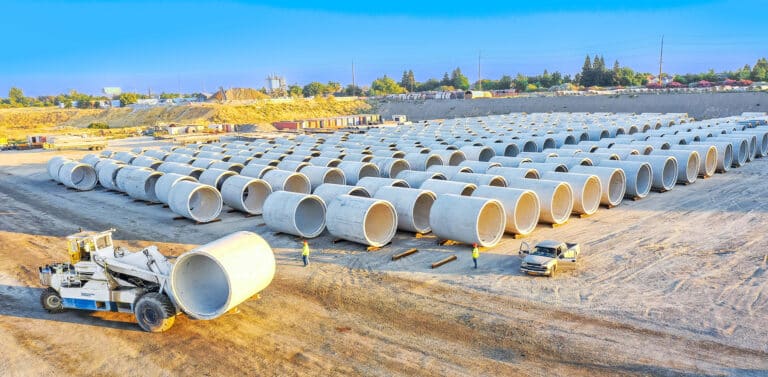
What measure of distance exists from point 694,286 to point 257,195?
15.7 m

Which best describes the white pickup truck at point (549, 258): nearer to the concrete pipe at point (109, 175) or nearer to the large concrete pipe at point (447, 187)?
the large concrete pipe at point (447, 187)

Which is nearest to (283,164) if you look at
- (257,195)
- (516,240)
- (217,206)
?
(257,195)

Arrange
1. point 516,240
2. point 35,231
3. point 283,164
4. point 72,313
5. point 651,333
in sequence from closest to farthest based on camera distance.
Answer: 1. point 651,333
2. point 72,313
3. point 516,240
4. point 35,231
5. point 283,164

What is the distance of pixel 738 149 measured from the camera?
91.0 ft

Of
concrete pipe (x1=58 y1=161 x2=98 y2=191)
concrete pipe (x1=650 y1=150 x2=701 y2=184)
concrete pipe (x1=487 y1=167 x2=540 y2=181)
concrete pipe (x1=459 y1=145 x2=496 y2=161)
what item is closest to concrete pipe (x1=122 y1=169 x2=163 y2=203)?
concrete pipe (x1=58 y1=161 x2=98 y2=191)

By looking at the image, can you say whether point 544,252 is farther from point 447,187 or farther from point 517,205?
point 447,187

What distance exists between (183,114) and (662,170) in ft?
252

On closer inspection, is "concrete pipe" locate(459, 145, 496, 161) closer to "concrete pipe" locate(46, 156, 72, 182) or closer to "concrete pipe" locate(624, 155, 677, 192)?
"concrete pipe" locate(624, 155, 677, 192)

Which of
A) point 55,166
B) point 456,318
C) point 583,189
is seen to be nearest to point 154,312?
point 456,318

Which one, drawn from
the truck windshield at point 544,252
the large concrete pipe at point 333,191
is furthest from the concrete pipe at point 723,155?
the large concrete pipe at point 333,191

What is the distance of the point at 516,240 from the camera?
622 inches

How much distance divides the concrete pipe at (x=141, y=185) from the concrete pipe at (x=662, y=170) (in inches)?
766

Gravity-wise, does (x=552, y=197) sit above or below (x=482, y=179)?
below

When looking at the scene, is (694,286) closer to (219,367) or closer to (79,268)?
(219,367)
